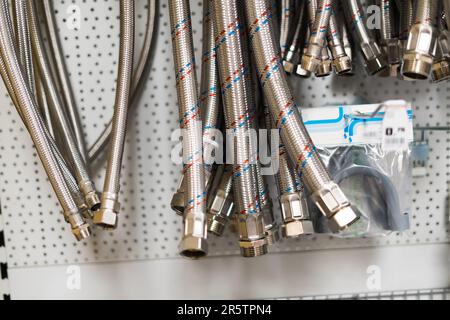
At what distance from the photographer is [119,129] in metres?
0.60

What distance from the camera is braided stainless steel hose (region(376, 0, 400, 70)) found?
618 millimetres

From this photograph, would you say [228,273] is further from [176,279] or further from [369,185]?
[369,185]

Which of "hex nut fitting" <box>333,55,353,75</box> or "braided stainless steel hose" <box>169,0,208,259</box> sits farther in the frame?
"hex nut fitting" <box>333,55,353,75</box>

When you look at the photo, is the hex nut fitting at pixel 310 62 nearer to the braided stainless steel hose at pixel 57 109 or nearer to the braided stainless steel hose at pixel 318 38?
the braided stainless steel hose at pixel 318 38

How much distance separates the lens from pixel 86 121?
734 millimetres

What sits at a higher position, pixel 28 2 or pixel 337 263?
pixel 28 2

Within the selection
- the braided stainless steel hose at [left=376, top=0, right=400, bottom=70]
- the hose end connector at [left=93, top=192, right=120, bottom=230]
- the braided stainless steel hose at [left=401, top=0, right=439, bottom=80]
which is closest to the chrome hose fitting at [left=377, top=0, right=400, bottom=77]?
the braided stainless steel hose at [left=376, top=0, right=400, bottom=70]

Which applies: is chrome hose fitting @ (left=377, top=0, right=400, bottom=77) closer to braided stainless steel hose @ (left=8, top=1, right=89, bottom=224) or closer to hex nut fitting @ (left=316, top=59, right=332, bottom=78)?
hex nut fitting @ (left=316, top=59, right=332, bottom=78)

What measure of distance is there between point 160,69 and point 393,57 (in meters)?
0.39

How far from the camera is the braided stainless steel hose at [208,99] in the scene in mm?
589

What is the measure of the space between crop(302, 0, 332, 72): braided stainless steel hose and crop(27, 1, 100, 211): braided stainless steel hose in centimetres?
38

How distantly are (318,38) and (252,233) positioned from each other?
0.29 metres

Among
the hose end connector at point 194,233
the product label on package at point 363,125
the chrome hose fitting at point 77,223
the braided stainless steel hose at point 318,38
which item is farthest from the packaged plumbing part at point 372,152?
the chrome hose fitting at point 77,223
